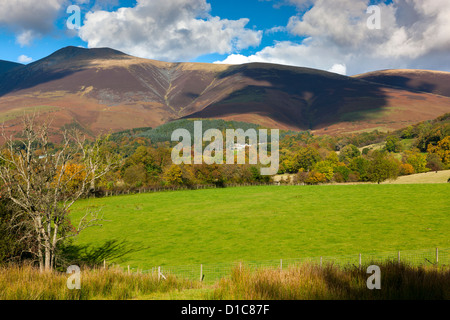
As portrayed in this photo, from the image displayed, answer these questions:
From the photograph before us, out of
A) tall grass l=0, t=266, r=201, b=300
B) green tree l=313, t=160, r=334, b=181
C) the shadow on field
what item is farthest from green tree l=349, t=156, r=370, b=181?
tall grass l=0, t=266, r=201, b=300

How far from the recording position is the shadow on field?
1330 inches

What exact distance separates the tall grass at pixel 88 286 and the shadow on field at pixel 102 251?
82.0 feet

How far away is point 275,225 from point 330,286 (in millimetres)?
41482

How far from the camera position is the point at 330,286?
8180 millimetres

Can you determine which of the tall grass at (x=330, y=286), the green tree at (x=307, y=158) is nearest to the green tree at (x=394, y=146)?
the green tree at (x=307, y=158)

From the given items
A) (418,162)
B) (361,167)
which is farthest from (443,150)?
(361,167)

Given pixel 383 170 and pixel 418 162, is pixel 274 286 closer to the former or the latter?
pixel 383 170

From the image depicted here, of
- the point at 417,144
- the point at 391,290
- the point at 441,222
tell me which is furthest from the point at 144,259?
the point at 417,144

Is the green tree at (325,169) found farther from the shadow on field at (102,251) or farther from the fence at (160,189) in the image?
the shadow on field at (102,251)

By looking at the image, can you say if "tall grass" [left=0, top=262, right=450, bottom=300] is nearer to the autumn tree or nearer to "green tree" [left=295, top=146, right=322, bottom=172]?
"green tree" [left=295, top=146, right=322, bottom=172]

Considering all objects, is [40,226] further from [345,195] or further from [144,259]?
[345,195]

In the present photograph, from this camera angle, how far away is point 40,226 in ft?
57.5
